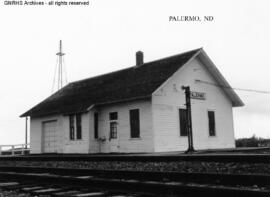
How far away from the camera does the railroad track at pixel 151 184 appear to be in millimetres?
6156

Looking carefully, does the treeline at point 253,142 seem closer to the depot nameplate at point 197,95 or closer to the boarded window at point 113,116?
the depot nameplate at point 197,95

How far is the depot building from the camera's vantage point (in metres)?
19.9

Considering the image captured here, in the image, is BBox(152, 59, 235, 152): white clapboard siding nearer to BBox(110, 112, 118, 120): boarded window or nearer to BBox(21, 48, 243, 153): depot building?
BBox(21, 48, 243, 153): depot building

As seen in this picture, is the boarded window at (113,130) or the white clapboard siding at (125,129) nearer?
the white clapboard siding at (125,129)

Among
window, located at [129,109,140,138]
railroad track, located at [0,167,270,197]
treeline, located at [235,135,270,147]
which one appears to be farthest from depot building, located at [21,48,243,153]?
railroad track, located at [0,167,270,197]

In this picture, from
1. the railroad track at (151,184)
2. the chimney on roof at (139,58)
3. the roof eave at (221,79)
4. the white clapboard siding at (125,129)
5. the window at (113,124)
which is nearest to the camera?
the railroad track at (151,184)

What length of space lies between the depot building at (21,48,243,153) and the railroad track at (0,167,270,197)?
9939 mm

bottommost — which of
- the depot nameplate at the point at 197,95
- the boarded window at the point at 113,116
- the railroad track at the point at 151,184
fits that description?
the railroad track at the point at 151,184

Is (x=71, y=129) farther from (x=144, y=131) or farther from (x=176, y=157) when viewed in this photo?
(x=176, y=157)

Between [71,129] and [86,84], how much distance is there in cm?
492

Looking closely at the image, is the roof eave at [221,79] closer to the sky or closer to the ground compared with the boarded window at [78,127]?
closer to the sky

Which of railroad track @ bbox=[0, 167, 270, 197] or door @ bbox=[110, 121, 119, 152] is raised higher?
door @ bbox=[110, 121, 119, 152]

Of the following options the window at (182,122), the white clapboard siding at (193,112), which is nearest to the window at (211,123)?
the white clapboard siding at (193,112)

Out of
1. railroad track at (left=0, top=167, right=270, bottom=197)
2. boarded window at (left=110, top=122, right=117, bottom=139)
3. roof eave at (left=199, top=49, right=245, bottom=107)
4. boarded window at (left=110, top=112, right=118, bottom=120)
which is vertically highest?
roof eave at (left=199, top=49, right=245, bottom=107)
